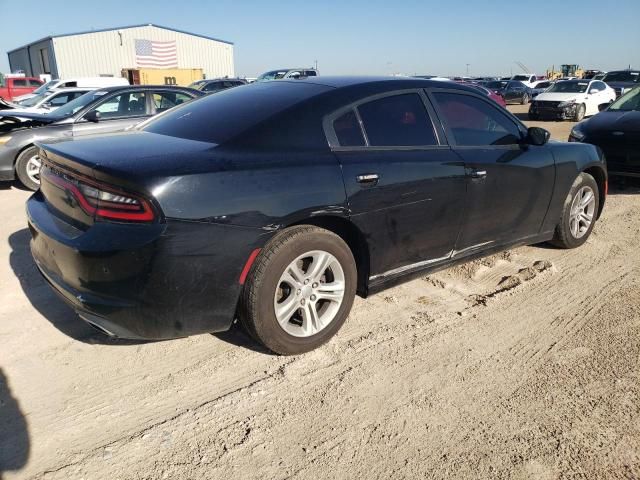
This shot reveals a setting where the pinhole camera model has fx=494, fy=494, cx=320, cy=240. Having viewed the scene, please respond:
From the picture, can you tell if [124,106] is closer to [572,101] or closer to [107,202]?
[107,202]

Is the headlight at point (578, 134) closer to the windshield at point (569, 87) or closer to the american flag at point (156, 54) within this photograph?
the windshield at point (569, 87)

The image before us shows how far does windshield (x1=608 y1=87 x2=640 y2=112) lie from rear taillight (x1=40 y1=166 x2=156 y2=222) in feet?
26.7

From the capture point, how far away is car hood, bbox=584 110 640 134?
689cm

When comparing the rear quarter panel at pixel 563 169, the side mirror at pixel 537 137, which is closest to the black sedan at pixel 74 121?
the side mirror at pixel 537 137

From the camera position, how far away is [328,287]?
116 inches

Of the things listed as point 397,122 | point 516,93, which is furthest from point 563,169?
point 516,93

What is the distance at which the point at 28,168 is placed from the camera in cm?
718

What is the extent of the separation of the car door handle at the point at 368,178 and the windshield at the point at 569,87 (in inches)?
750

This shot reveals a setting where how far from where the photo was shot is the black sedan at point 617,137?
673 cm

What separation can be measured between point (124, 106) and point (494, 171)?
6461mm

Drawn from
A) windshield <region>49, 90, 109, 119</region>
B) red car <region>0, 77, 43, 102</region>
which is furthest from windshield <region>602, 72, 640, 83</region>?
red car <region>0, 77, 43, 102</region>

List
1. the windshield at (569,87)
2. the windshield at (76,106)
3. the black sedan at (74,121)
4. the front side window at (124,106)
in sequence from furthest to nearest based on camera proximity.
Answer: the windshield at (569,87), the front side window at (124,106), the windshield at (76,106), the black sedan at (74,121)

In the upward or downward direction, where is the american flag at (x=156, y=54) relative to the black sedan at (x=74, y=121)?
upward

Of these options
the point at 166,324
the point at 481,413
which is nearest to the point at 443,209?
the point at 481,413
